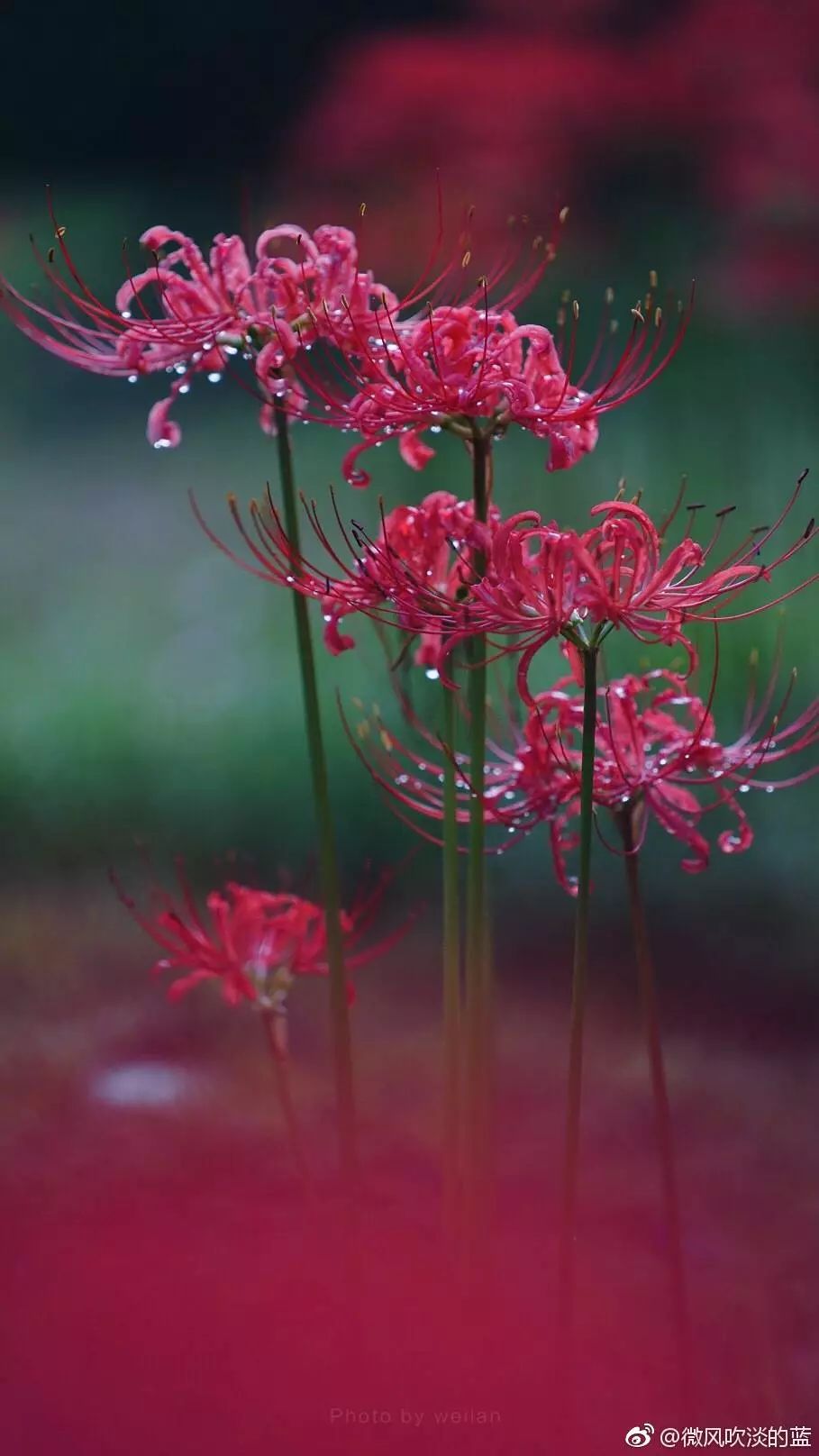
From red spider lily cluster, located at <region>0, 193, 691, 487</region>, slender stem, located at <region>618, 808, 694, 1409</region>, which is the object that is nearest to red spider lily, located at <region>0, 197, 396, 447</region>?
red spider lily cluster, located at <region>0, 193, 691, 487</region>

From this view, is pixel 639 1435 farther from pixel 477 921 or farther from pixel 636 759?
pixel 636 759

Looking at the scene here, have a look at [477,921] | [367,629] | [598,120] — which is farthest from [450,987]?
[598,120]

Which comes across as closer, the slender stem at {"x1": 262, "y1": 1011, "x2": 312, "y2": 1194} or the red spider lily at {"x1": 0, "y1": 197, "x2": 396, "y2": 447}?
the red spider lily at {"x1": 0, "y1": 197, "x2": 396, "y2": 447}

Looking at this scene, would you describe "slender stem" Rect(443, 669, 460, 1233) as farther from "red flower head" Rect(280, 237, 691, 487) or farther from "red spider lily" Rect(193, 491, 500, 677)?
"red flower head" Rect(280, 237, 691, 487)

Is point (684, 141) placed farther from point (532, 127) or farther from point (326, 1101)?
point (326, 1101)

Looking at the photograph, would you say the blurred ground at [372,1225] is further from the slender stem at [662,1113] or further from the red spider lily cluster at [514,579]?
the red spider lily cluster at [514,579]

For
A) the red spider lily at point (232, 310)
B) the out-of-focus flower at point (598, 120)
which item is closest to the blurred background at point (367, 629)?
the out-of-focus flower at point (598, 120)

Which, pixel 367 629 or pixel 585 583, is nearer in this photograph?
pixel 585 583
